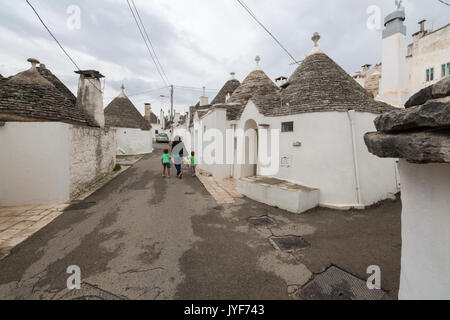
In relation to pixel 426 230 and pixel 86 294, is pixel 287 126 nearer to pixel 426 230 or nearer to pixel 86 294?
pixel 426 230

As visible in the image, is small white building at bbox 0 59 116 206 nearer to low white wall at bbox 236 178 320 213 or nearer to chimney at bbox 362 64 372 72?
low white wall at bbox 236 178 320 213

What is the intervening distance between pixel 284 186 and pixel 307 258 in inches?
134

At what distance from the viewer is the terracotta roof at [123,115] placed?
2256cm

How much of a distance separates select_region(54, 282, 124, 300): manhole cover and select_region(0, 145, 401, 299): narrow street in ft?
0.06

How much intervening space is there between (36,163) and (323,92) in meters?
11.3

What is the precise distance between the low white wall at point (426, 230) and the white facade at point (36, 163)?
993cm

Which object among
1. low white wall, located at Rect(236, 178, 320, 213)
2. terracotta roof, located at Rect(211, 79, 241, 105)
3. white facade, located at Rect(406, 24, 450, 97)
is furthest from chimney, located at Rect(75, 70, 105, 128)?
white facade, located at Rect(406, 24, 450, 97)

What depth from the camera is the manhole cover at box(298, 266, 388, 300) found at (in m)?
3.09

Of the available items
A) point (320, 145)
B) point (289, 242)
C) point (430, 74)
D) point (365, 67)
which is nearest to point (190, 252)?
point (289, 242)

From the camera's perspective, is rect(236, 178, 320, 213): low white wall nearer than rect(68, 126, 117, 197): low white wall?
Yes

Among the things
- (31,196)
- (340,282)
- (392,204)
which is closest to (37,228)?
(31,196)

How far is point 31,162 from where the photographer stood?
695cm

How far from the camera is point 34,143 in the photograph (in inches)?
273
